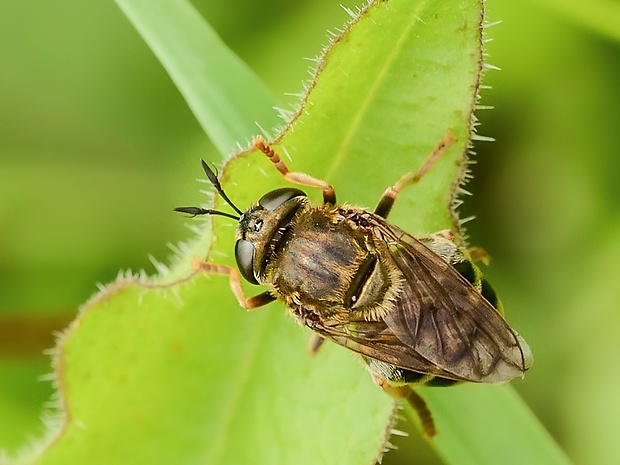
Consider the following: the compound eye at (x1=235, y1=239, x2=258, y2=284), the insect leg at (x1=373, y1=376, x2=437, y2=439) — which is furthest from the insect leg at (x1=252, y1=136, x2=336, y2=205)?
the insect leg at (x1=373, y1=376, x2=437, y2=439)

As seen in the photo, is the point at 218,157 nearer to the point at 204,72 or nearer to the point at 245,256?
the point at 204,72

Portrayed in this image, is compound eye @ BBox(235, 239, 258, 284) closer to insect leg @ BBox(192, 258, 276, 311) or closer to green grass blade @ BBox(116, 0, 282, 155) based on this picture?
insect leg @ BBox(192, 258, 276, 311)

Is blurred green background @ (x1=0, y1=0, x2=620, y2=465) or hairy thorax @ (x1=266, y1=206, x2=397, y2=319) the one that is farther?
blurred green background @ (x1=0, y1=0, x2=620, y2=465)

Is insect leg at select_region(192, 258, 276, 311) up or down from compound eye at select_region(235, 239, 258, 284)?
down

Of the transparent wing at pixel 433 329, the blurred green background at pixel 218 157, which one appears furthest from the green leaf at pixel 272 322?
the blurred green background at pixel 218 157

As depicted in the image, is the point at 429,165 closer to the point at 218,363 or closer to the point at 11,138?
the point at 218,363

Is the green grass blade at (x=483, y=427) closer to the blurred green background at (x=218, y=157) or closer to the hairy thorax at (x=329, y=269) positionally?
the hairy thorax at (x=329, y=269)
